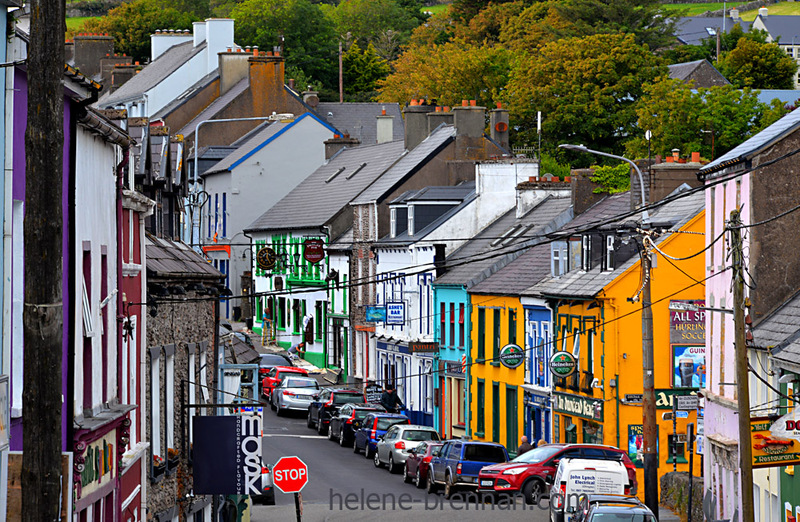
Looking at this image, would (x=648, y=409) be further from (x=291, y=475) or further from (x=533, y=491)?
(x=291, y=475)

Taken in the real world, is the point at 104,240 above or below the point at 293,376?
above

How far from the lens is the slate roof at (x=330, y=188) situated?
6731cm

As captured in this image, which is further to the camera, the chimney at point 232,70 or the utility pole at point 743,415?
the chimney at point 232,70

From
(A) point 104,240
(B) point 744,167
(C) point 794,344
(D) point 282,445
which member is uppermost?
(B) point 744,167

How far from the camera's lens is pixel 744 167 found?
98.1ft

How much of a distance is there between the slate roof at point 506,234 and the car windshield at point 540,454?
44.2ft

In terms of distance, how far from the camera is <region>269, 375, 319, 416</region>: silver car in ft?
178

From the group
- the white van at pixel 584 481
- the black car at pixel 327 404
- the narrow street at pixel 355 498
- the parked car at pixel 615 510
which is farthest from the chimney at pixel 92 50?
A: the parked car at pixel 615 510

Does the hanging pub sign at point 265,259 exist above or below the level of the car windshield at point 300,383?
above

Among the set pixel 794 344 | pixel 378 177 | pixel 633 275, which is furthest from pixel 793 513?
pixel 378 177

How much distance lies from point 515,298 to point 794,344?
21.8 m

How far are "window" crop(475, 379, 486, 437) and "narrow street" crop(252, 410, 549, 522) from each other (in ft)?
14.9

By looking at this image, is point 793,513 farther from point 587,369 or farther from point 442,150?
point 442,150

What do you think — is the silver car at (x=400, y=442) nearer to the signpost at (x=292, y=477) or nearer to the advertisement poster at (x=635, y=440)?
the advertisement poster at (x=635, y=440)
